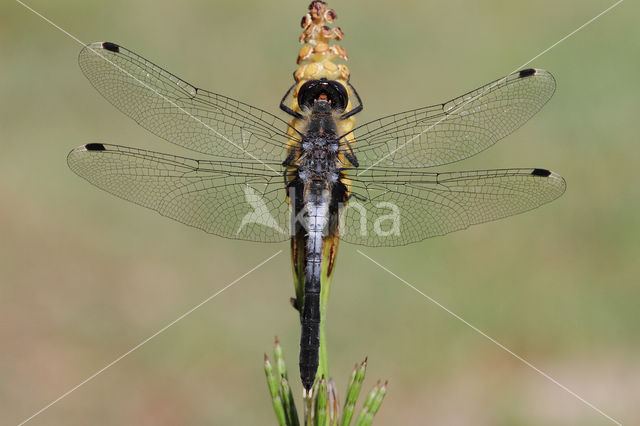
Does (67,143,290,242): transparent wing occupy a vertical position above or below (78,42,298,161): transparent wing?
below

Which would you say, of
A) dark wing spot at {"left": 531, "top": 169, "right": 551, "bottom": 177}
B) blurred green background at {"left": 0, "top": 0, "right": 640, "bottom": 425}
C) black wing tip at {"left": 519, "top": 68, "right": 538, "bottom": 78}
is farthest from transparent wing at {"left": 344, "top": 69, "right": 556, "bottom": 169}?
blurred green background at {"left": 0, "top": 0, "right": 640, "bottom": 425}

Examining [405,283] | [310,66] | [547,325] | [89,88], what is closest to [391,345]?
[405,283]

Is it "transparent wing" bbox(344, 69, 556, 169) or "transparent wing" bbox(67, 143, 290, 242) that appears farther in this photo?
"transparent wing" bbox(344, 69, 556, 169)

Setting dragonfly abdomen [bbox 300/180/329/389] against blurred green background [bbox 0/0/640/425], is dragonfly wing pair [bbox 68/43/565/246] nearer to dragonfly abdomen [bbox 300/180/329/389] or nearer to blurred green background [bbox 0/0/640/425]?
dragonfly abdomen [bbox 300/180/329/389]

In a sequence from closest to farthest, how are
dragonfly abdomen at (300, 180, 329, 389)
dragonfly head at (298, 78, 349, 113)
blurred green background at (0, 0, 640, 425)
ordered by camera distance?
dragonfly abdomen at (300, 180, 329, 389) → dragonfly head at (298, 78, 349, 113) → blurred green background at (0, 0, 640, 425)

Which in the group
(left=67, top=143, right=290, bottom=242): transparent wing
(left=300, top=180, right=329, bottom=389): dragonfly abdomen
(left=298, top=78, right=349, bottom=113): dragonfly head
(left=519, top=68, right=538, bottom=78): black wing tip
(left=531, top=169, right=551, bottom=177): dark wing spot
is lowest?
(left=300, top=180, right=329, bottom=389): dragonfly abdomen

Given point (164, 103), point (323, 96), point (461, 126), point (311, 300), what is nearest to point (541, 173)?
point (461, 126)

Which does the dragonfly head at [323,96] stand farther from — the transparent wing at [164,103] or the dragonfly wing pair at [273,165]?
the transparent wing at [164,103]

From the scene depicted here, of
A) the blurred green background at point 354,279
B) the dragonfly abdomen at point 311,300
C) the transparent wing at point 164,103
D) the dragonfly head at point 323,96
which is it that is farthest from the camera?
the blurred green background at point 354,279

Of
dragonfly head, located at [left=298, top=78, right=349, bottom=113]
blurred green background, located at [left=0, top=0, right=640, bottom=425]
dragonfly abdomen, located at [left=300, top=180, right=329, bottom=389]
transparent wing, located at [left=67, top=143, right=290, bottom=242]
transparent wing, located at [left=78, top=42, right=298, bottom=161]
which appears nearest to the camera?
dragonfly abdomen, located at [left=300, top=180, right=329, bottom=389]

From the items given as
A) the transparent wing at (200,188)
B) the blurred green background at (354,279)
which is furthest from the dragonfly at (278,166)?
the blurred green background at (354,279)
